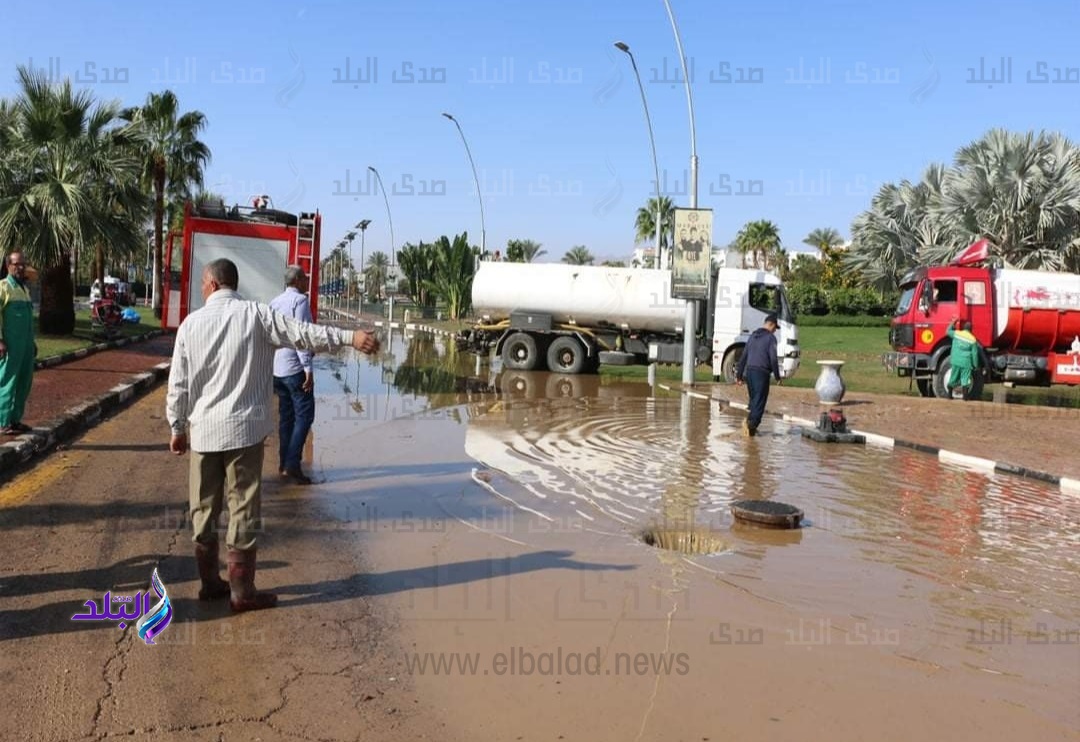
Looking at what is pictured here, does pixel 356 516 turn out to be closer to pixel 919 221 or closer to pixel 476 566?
pixel 476 566

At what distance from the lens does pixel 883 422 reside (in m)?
15.2

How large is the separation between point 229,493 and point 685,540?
3.52 m

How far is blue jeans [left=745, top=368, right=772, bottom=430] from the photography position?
1273 cm

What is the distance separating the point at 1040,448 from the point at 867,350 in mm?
25467

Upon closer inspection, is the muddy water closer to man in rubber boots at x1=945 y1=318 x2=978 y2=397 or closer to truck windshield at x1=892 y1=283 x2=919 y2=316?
man in rubber boots at x1=945 y1=318 x2=978 y2=397

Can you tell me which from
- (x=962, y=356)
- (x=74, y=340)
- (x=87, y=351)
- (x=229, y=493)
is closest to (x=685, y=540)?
(x=229, y=493)

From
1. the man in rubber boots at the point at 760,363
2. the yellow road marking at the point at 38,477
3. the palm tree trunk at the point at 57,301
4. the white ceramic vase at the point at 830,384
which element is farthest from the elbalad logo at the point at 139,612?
the palm tree trunk at the point at 57,301

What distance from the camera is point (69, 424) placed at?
34.8 ft

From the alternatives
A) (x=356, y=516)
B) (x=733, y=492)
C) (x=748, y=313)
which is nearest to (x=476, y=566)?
(x=356, y=516)

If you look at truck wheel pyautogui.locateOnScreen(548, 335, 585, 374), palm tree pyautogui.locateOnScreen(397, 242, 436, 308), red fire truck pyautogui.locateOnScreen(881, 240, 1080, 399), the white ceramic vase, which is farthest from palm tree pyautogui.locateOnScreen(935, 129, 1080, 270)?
palm tree pyautogui.locateOnScreen(397, 242, 436, 308)

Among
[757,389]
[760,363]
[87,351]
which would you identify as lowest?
[87,351]

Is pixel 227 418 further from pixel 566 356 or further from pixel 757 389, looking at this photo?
pixel 566 356

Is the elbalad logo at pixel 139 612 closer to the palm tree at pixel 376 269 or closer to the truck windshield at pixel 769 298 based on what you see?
the truck windshield at pixel 769 298

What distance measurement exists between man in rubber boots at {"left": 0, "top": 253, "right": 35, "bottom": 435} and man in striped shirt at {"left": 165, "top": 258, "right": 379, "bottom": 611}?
509 cm
